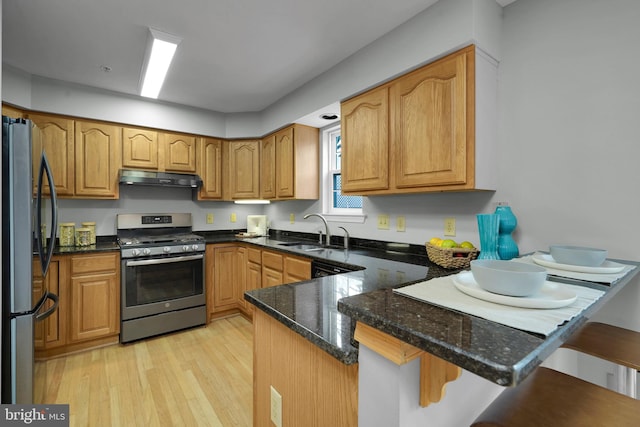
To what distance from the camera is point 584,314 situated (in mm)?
630

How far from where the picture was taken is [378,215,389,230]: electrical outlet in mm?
2537

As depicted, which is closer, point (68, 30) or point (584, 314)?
point (584, 314)

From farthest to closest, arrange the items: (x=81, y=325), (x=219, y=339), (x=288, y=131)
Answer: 1. (x=288, y=131)
2. (x=219, y=339)
3. (x=81, y=325)

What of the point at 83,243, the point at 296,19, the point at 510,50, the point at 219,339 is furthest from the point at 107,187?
the point at 510,50

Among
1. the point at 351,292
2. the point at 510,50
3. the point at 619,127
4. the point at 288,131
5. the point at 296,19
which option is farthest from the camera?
the point at 288,131

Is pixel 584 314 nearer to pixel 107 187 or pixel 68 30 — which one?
pixel 68 30

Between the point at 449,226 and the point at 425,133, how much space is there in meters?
0.68

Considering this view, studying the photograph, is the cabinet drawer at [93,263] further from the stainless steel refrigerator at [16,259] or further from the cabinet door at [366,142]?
the cabinet door at [366,142]

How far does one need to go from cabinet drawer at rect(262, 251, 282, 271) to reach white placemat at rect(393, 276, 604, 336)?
6.67ft

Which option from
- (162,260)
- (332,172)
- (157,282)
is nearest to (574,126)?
(332,172)

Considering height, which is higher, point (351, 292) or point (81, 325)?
point (351, 292)

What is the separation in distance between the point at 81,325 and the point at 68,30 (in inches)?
94.2

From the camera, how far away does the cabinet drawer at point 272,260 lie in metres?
2.77

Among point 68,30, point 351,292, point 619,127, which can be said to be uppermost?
point 68,30
